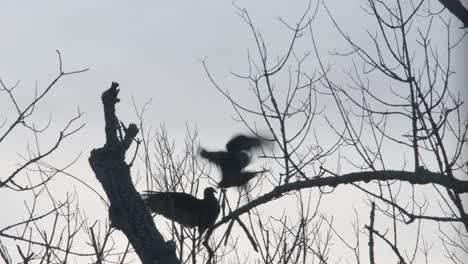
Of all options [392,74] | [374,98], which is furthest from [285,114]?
[392,74]

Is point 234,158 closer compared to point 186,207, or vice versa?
point 186,207

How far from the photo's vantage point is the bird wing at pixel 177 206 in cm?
480

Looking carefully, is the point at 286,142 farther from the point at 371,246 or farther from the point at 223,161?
the point at 223,161

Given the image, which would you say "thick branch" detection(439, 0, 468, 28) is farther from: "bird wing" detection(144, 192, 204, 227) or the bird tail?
the bird tail

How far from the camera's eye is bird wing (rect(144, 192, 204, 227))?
480cm

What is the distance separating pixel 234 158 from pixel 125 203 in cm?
342

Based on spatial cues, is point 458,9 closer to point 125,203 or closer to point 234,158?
point 125,203

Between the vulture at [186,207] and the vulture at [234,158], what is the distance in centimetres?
47

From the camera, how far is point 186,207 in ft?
17.7

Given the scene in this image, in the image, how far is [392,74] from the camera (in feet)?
11.6

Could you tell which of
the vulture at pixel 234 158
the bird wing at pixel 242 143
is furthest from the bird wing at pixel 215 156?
the bird wing at pixel 242 143

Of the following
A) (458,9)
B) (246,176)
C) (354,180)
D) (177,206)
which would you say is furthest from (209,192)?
(458,9)

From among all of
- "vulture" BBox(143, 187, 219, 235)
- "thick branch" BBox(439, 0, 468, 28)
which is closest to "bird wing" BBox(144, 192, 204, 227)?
"vulture" BBox(143, 187, 219, 235)

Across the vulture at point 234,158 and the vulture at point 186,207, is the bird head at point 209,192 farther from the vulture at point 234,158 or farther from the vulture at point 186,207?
the vulture at point 234,158
